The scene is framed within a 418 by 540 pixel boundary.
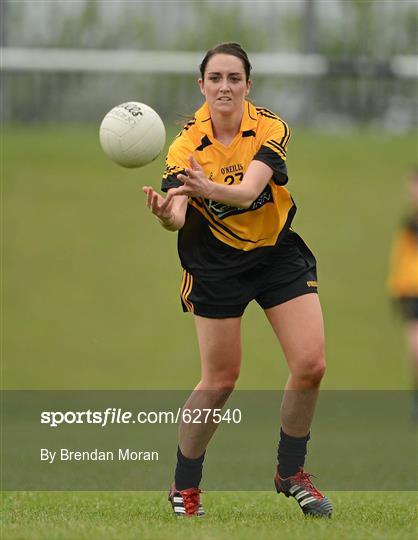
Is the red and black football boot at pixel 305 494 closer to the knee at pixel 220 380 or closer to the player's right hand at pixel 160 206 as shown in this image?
the knee at pixel 220 380

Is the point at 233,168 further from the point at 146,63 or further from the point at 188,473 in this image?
the point at 146,63

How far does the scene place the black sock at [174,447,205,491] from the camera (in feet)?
17.9

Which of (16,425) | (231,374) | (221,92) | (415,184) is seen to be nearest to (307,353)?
(231,374)

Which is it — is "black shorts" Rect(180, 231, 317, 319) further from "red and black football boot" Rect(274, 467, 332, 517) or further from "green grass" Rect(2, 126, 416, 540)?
"green grass" Rect(2, 126, 416, 540)

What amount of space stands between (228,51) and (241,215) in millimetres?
692

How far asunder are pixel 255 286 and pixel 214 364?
1.24 ft

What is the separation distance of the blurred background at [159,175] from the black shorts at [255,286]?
21.7ft

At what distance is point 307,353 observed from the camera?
17.4 ft

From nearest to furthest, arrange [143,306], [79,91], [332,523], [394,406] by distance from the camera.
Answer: [332,523] < [394,406] < [79,91] < [143,306]

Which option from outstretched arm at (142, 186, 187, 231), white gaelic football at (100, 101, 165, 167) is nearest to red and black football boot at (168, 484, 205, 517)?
outstretched arm at (142, 186, 187, 231)

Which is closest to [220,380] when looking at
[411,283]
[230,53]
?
[230,53]

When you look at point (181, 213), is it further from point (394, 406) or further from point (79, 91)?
point (79, 91)

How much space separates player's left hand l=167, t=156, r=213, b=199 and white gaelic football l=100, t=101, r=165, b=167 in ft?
1.80

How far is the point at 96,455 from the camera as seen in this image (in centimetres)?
783
